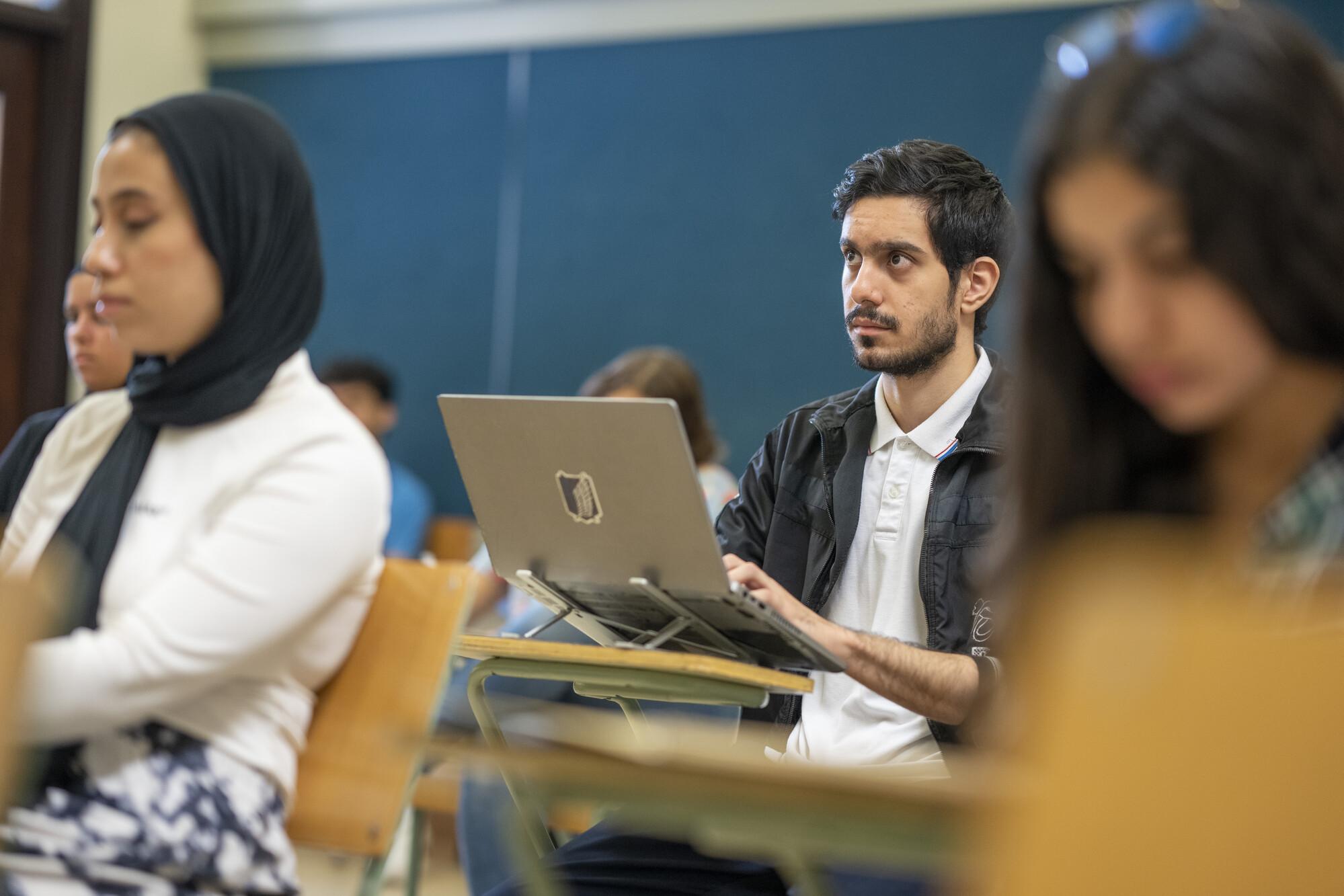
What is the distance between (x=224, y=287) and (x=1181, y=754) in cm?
106

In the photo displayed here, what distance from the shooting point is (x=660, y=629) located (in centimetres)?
172

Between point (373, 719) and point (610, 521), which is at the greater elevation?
point (610, 521)

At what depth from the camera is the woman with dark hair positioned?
817 mm

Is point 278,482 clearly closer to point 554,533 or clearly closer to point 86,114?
point 554,533

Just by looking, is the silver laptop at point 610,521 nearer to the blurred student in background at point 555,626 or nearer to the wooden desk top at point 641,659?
the wooden desk top at point 641,659

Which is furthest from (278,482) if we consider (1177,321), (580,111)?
(580,111)

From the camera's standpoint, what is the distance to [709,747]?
0.76m

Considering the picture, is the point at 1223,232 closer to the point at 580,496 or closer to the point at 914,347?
the point at 580,496

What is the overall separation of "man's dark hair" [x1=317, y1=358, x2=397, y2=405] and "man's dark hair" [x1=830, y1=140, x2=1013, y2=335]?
3149 mm

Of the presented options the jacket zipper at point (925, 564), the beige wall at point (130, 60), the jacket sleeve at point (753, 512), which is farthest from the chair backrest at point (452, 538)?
the jacket zipper at point (925, 564)

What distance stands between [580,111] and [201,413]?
3.79 metres

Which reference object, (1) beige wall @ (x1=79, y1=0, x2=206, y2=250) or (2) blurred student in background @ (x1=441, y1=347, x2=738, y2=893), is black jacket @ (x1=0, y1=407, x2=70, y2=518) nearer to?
(2) blurred student in background @ (x1=441, y1=347, x2=738, y2=893)

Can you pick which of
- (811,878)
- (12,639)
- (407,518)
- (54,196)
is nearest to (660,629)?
(811,878)

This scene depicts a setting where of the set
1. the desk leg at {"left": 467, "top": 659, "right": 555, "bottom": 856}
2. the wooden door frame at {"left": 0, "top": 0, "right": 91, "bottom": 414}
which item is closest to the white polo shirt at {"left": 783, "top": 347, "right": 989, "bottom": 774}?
the desk leg at {"left": 467, "top": 659, "right": 555, "bottom": 856}
